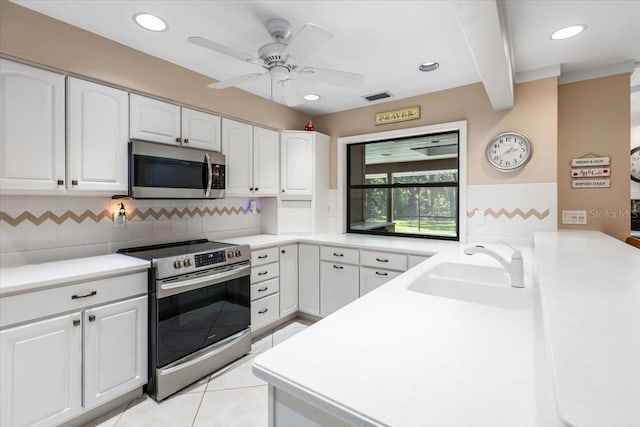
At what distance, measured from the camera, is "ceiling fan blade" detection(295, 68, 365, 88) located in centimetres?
196

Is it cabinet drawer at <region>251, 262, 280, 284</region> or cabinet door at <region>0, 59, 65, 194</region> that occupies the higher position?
cabinet door at <region>0, 59, 65, 194</region>

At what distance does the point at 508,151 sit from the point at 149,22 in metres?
2.98

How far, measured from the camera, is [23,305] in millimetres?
1545

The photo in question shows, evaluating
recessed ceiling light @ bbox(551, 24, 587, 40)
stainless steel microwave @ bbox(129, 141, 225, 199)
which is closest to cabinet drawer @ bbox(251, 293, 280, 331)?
stainless steel microwave @ bbox(129, 141, 225, 199)

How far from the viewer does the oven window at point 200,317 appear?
2.04 meters

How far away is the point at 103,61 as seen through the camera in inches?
82.9

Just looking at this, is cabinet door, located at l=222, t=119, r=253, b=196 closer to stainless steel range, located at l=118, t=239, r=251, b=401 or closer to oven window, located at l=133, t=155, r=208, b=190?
oven window, located at l=133, t=155, r=208, b=190

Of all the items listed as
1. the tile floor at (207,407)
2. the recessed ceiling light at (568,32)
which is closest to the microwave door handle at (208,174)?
the tile floor at (207,407)

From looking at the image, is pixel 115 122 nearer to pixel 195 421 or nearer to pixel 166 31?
pixel 166 31

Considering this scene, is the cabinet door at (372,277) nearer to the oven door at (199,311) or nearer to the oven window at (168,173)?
the oven door at (199,311)

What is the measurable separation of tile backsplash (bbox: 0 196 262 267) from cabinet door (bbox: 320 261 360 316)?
Answer: 1.21 m

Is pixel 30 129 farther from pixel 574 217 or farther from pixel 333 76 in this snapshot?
pixel 574 217

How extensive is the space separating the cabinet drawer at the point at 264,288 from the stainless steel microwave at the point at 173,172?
0.92 m

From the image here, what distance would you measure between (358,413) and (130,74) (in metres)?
2.66
